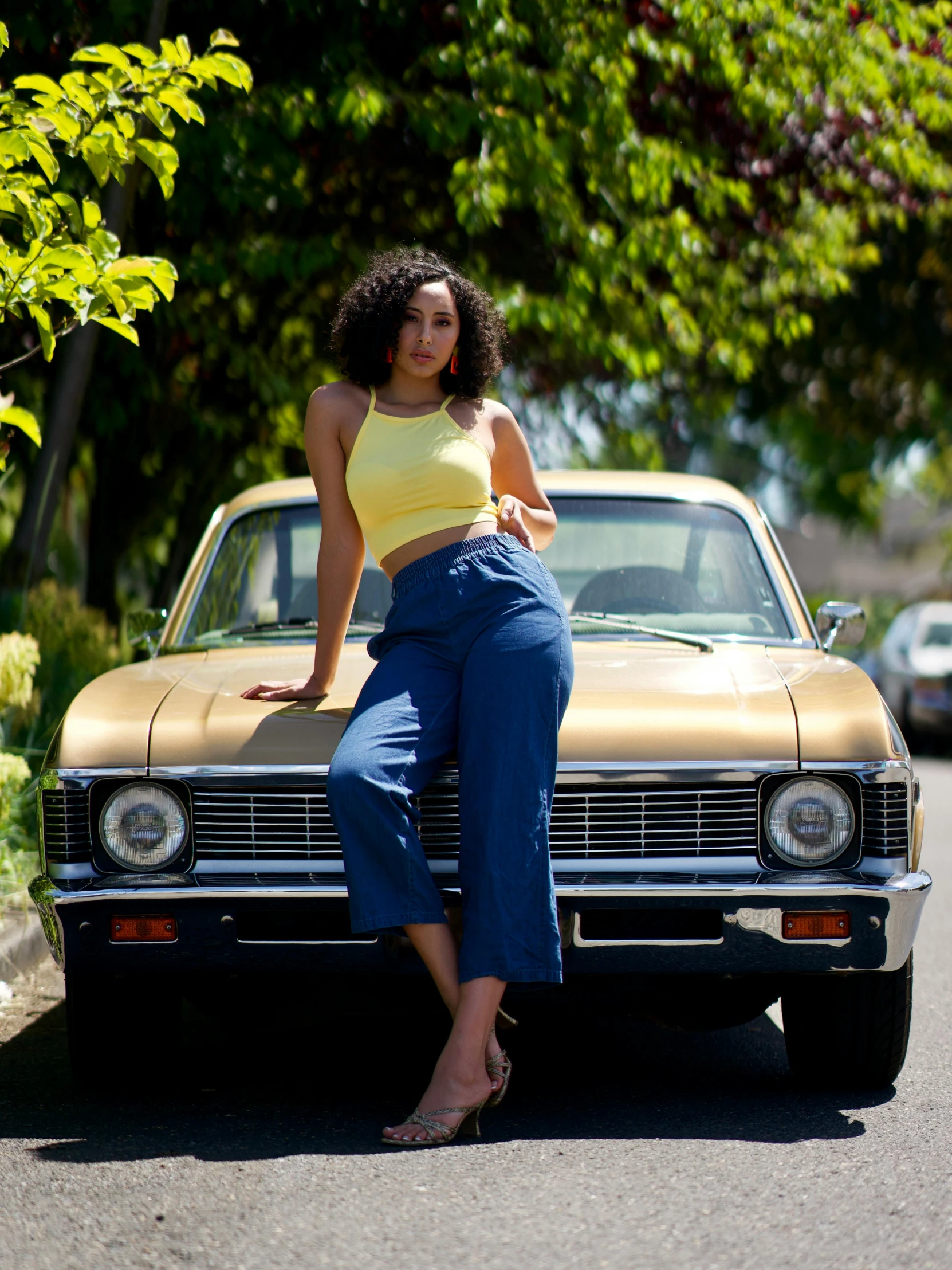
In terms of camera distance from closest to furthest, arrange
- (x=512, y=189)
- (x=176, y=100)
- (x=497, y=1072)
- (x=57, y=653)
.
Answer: (x=497, y=1072) < (x=176, y=100) < (x=57, y=653) < (x=512, y=189)

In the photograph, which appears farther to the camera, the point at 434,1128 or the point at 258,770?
the point at 258,770

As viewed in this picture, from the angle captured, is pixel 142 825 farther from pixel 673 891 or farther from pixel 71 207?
pixel 71 207

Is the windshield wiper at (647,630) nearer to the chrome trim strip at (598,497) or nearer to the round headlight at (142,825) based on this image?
the chrome trim strip at (598,497)

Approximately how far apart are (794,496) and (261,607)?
64651 mm

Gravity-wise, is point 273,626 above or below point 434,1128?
above

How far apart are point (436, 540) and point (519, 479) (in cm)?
38

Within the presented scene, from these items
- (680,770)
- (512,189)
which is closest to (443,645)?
(680,770)

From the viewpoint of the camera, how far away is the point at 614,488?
214 inches

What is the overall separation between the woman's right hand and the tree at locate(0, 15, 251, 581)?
1213 millimetres

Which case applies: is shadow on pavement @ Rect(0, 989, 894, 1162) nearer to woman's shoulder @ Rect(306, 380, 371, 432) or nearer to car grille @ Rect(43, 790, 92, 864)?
car grille @ Rect(43, 790, 92, 864)

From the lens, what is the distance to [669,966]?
12.9 feet

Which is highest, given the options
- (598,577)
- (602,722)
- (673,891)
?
(598,577)

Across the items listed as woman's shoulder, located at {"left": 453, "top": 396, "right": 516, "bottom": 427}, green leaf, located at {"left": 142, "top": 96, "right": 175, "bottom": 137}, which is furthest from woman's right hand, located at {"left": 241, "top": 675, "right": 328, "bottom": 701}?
green leaf, located at {"left": 142, "top": 96, "right": 175, "bottom": 137}

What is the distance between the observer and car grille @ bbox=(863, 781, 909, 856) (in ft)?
13.0
